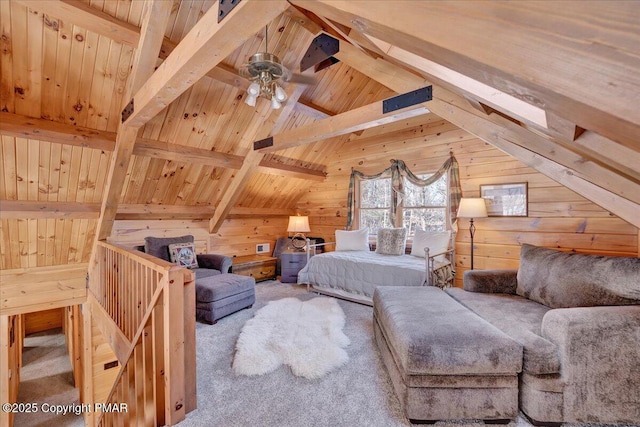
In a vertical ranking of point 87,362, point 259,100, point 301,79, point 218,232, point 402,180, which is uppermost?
point 259,100

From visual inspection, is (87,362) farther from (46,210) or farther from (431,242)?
(431,242)

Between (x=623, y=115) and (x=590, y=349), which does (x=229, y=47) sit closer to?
(x=623, y=115)

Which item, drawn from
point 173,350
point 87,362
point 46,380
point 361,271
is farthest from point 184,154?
point 46,380

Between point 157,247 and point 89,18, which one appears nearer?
point 89,18

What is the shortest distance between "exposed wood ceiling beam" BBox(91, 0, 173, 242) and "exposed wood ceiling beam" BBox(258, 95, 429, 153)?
1597mm

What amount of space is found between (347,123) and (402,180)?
2044mm

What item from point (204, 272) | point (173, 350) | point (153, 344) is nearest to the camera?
point (173, 350)

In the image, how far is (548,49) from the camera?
1.47 feet

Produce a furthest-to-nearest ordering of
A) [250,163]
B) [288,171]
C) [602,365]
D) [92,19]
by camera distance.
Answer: [288,171] < [250,163] < [92,19] < [602,365]

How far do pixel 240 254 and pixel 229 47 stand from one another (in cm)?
442

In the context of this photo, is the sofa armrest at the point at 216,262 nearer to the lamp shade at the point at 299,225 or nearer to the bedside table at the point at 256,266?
the bedside table at the point at 256,266

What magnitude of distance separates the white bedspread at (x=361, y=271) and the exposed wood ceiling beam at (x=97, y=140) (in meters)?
2.01

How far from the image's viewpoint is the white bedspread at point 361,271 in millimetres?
3447

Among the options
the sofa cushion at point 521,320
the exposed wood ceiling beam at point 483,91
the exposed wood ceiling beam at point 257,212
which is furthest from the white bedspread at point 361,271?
the exposed wood ceiling beam at point 483,91
